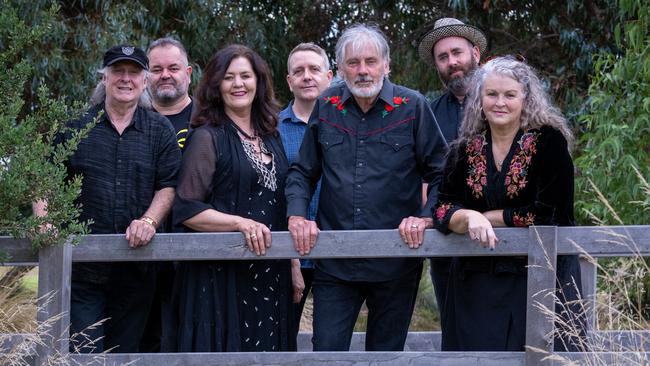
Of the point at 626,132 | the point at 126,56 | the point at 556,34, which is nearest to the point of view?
the point at 126,56

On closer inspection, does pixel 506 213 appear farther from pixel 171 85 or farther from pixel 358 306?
pixel 171 85

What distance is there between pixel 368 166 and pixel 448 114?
1108 mm

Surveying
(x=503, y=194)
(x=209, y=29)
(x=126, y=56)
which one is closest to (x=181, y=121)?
(x=126, y=56)

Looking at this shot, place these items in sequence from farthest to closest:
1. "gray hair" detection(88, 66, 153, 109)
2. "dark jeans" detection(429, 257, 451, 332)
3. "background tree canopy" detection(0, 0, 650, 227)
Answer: "background tree canopy" detection(0, 0, 650, 227)
"dark jeans" detection(429, 257, 451, 332)
"gray hair" detection(88, 66, 153, 109)

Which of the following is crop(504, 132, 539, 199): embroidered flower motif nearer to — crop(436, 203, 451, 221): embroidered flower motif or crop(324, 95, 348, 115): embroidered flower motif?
crop(436, 203, 451, 221): embroidered flower motif

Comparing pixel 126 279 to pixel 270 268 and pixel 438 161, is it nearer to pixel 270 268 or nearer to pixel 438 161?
A: pixel 270 268

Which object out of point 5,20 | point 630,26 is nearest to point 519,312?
point 5,20

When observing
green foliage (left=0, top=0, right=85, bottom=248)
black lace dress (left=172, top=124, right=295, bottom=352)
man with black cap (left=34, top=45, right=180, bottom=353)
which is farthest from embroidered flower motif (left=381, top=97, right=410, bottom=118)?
green foliage (left=0, top=0, right=85, bottom=248)

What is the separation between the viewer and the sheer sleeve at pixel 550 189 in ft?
16.3

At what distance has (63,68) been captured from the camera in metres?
11.1

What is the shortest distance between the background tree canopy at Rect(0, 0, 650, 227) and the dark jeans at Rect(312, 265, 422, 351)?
4.12 m

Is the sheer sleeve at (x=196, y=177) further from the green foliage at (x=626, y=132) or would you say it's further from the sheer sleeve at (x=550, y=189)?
the green foliage at (x=626, y=132)

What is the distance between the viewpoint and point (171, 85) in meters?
6.57

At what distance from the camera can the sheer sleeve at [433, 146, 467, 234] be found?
513 centimetres
